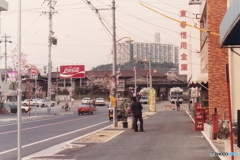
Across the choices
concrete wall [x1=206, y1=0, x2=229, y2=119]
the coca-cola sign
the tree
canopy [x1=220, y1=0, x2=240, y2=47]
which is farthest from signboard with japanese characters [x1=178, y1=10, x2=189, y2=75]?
the tree

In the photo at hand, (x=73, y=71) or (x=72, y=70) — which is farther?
(x=73, y=71)

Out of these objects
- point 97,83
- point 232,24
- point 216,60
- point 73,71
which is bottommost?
point 232,24

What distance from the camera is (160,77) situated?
121 meters

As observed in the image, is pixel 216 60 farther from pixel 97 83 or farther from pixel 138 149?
pixel 97 83

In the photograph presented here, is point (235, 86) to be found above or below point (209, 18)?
below

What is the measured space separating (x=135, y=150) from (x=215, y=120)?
3943 millimetres

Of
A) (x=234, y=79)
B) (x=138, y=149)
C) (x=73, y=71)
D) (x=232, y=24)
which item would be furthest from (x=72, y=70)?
(x=232, y=24)

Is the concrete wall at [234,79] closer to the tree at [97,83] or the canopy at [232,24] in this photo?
the canopy at [232,24]

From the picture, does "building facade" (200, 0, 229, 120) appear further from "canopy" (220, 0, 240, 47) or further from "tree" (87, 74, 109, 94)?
"tree" (87, 74, 109, 94)

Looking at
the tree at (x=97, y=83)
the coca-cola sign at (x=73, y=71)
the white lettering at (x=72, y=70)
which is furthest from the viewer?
the tree at (x=97, y=83)

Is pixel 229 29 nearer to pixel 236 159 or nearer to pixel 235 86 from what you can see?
pixel 236 159

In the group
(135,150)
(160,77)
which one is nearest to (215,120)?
(135,150)

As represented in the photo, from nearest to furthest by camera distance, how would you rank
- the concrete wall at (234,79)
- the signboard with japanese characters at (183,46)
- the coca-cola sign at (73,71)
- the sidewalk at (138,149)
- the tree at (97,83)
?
the sidewalk at (138,149) < the concrete wall at (234,79) < the signboard with japanese characters at (183,46) < the coca-cola sign at (73,71) < the tree at (97,83)

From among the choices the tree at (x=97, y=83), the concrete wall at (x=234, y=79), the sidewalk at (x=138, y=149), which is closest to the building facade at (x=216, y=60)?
the concrete wall at (x=234, y=79)
